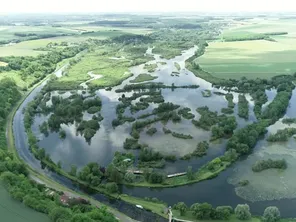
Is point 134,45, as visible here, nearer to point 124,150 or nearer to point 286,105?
point 286,105

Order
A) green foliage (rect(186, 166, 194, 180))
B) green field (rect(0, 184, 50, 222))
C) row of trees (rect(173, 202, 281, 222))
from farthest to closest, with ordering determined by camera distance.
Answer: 1. green foliage (rect(186, 166, 194, 180))
2. row of trees (rect(173, 202, 281, 222))
3. green field (rect(0, 184, 50, 222))

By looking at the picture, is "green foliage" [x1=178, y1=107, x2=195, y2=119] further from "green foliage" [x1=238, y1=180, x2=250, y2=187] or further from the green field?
the green field

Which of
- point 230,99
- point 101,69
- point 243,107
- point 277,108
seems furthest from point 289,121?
point 101,69

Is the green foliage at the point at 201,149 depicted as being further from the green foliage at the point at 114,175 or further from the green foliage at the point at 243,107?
the green foliage at the point at 243,107

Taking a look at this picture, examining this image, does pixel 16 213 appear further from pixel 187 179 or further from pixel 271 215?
pixel 271 215

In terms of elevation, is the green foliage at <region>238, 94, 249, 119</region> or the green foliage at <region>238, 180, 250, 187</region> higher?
the green foliage at <region>238, 94, 249, 119</region>

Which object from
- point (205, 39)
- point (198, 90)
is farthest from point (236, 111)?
point (205, 39)

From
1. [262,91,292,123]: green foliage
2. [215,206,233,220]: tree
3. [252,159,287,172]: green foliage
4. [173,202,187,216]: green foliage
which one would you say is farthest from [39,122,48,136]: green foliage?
[262,91,292,123]: green foliage

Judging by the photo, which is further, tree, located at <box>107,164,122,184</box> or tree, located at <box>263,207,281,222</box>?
tree, located at <box>107,164,122,184</box>
